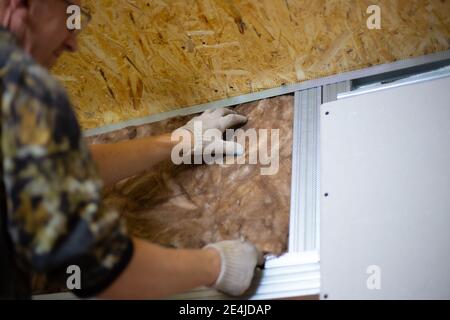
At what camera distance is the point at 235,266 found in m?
1.39

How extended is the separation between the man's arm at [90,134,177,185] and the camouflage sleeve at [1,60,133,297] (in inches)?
29.9

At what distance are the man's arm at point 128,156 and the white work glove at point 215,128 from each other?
100 millimetres

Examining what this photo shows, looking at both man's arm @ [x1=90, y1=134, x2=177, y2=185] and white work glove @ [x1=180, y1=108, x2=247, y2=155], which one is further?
white work glove @ [x1=180, y1=108, x2=247, y2=155]

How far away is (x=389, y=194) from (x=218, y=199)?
0.60 metres

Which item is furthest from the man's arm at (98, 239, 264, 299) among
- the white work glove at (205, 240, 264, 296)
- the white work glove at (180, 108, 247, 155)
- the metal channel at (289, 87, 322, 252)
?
the white work glove at (180, 108, 247, 155)

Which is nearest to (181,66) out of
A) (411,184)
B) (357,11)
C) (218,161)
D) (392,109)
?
(218,161)

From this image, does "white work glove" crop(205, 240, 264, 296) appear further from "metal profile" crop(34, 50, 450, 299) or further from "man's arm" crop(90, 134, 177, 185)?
"man's arm" crop(90, 134, 177, 185)

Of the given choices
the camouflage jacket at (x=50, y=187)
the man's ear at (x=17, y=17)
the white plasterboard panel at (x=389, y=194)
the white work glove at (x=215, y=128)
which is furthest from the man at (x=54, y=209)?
the white work glove at (x=215, y=128)

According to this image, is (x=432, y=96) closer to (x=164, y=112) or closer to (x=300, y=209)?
(x=300, y=209)

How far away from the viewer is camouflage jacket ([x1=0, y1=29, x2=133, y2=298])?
35.4 inches

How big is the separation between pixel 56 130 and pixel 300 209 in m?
0.91

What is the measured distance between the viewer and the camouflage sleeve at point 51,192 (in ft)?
2.95

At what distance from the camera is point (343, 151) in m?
1.61

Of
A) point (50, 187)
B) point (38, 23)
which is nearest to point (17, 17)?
point (38, 23)
